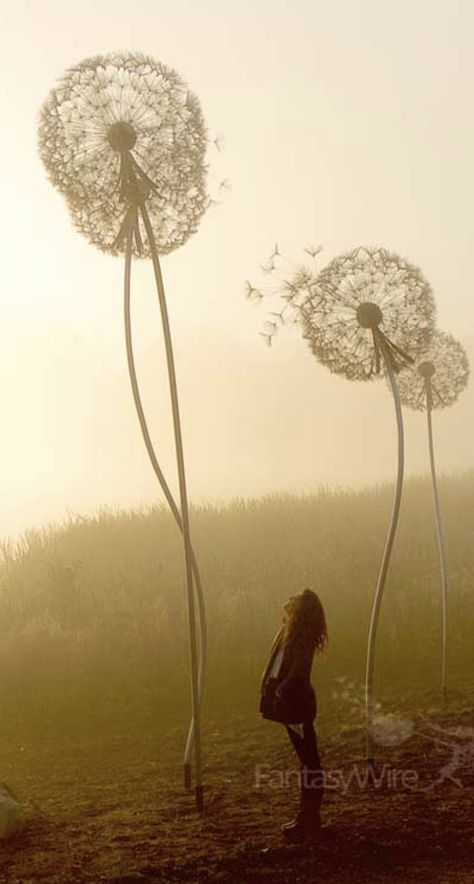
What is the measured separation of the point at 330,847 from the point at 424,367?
32.4ft

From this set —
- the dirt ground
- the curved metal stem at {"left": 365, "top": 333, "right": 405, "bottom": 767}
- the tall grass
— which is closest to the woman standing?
the dirt ground

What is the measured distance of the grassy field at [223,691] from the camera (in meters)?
7.61

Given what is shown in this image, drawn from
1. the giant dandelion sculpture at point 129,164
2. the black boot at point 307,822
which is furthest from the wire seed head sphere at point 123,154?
the black boot at point 307,822

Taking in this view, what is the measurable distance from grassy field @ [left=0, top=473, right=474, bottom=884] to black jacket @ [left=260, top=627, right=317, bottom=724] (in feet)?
3.40

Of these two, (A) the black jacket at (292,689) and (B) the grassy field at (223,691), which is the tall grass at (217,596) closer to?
(B) the grassy field at (223,691)

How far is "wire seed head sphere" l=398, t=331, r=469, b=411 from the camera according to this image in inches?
631

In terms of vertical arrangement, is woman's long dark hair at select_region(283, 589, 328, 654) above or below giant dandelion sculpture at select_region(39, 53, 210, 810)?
below

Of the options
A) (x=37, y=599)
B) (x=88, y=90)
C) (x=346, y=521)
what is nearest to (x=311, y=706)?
(x=88, y=90)

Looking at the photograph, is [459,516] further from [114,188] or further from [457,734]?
[114,188]

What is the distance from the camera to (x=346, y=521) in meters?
26.6

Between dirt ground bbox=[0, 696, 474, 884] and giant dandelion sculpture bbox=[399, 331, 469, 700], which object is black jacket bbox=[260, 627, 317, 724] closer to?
dirt ground bbox=[0, 696, 474, 884]

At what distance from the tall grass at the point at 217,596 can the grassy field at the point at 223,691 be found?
6 centimetres

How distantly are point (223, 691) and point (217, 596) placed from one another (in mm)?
4478

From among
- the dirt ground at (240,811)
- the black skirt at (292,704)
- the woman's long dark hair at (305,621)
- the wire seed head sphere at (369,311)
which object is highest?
the wire seed head sphere at (369,311)
